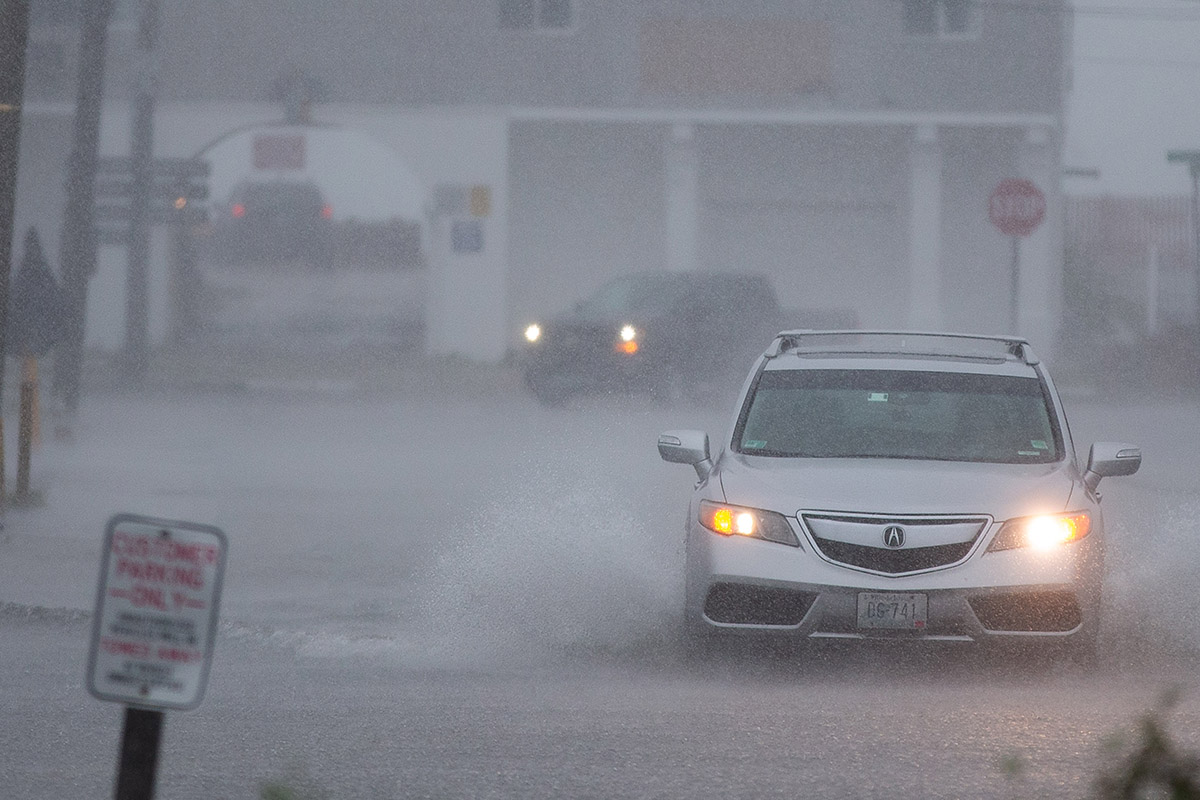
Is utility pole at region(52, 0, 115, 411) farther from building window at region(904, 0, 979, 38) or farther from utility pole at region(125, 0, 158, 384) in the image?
building window at region(904, 0, 979, 38)

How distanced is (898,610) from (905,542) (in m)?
0.27

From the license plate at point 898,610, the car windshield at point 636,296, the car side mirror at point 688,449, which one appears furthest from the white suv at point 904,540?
the car windshield at point 636,296

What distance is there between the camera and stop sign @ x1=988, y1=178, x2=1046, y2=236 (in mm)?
23594

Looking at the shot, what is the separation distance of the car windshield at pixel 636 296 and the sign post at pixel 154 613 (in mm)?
20841

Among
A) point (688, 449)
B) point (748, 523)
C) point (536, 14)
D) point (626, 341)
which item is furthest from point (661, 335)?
point (748, 523)

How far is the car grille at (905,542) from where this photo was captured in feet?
24.4

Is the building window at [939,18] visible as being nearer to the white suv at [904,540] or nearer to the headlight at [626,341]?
the headlight at [626,341]

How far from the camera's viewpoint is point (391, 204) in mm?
34062

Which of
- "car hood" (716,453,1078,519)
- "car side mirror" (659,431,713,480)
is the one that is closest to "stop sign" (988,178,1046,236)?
"car side mirror" (659,431,713,480)

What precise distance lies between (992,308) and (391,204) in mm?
11275

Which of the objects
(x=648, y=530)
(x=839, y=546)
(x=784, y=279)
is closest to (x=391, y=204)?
(x=784, y=279)

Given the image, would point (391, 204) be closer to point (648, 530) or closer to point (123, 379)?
point (123, 379)

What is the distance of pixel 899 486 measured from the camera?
25.2 ft

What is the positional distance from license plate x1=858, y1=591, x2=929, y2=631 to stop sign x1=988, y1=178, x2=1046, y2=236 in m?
17.0
